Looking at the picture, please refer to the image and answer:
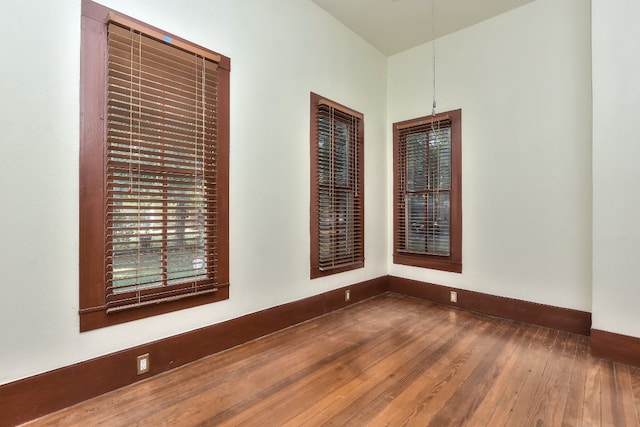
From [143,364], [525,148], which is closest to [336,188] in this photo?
[525,148]

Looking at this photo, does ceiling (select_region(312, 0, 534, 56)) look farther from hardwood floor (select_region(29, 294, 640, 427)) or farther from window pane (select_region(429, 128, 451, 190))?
hardwood floor (select_region(29, 294, 640, 427))

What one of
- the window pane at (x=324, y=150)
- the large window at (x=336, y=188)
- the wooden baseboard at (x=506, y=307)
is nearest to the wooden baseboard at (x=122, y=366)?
the large window at (x=336, y=188)

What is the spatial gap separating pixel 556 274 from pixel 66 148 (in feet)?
14.6

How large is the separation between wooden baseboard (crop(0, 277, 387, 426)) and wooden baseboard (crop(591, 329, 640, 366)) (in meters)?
2.65

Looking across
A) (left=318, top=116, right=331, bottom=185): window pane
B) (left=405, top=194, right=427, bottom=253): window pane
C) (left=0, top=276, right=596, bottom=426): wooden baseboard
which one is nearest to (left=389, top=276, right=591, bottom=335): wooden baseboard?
(left=0, top=276, right=596, bottom=426): wooden baseboard

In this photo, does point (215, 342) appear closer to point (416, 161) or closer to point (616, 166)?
point (416, 161)

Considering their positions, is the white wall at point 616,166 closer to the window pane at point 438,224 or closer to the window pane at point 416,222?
the window pane at point 438,224

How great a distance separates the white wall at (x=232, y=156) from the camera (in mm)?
1837

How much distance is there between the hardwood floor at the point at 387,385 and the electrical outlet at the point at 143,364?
0.27ft

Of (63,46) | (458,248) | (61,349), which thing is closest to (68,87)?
(63,46)

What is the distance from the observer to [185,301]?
8.30 feet

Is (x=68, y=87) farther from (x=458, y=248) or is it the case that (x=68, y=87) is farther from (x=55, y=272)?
(x=458, y=248)

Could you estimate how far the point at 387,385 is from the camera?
7.44 feet

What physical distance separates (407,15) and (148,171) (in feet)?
11.2
